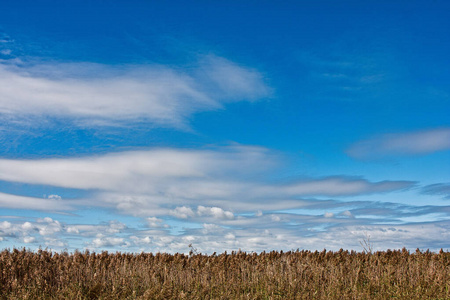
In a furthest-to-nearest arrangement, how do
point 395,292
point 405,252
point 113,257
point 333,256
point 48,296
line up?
1. point 405,252
2. point 333,256
3. point 113,257
4. point 395,292
5. point 48,296

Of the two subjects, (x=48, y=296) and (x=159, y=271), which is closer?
(x=48, y=296)

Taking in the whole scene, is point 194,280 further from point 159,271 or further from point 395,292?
point 395,292

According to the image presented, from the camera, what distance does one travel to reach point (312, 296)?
44.0 feet

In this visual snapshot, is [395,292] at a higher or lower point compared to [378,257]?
lower

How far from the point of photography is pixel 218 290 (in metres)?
14.0

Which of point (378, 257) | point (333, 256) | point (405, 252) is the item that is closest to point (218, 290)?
point (333, 256)

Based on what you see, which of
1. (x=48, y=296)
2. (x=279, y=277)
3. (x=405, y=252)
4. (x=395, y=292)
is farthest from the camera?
(x=405, y=252)

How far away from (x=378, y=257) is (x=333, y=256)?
2.27 meters

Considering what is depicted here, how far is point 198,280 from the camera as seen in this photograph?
1527 cm

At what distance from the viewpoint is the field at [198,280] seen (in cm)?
1319

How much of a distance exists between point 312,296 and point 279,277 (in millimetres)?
1768

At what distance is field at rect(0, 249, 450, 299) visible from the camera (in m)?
13.2

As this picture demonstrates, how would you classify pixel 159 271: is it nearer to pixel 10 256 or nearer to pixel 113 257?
pixel 113 257

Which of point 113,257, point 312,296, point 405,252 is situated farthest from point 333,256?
point 113,257
